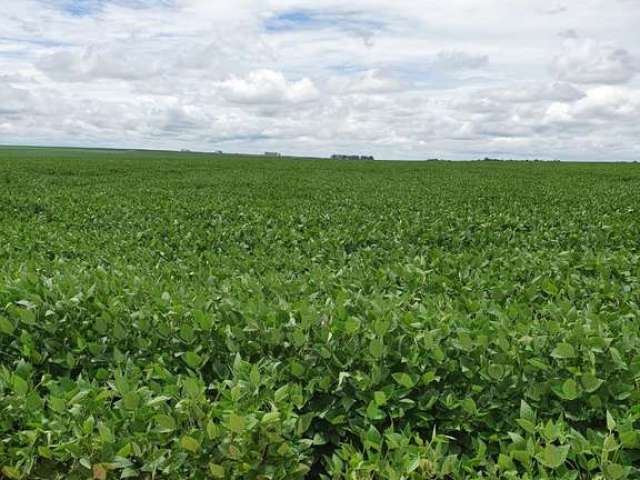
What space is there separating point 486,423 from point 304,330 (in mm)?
1268

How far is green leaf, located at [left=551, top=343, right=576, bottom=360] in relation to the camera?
11.4 ft

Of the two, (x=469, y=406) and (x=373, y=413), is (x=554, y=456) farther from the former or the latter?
(x=373, y=413)

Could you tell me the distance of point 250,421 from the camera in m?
2.88

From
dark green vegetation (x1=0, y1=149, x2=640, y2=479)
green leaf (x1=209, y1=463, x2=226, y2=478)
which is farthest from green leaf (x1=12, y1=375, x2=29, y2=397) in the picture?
green leaf (x1=209, y1=463, x2=226, y2=478)

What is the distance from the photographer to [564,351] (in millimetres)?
3502

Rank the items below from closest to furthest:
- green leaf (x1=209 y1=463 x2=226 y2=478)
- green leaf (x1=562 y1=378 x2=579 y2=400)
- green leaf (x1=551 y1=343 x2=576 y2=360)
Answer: green leaf (x1=209 y1=463 x2=226 y2=478)
green leaf (x1=562 y1=378 x2=579 y2=400)
green leaf (x1=551 y1=343 x2=576 y2=360)

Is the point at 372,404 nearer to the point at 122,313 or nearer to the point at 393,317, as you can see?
the point at 393,317

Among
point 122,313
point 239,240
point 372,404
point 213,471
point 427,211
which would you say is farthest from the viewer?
point 427,211

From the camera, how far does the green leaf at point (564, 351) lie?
3.49 meters

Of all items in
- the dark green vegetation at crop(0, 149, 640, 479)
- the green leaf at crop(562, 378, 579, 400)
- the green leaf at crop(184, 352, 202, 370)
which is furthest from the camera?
the green leaf at crop(184, 352, 202, 370)

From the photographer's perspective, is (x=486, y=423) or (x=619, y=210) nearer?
(x=486, y=423)

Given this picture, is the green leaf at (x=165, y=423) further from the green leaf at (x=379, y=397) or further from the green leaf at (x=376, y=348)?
the green leaf at (x=376, y=348)

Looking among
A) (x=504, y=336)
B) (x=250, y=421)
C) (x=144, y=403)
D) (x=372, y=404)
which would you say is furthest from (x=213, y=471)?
(x=504, y=336)

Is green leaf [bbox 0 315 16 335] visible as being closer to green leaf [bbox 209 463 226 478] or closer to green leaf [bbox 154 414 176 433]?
green leaf [bbox 154 414 176 433]
